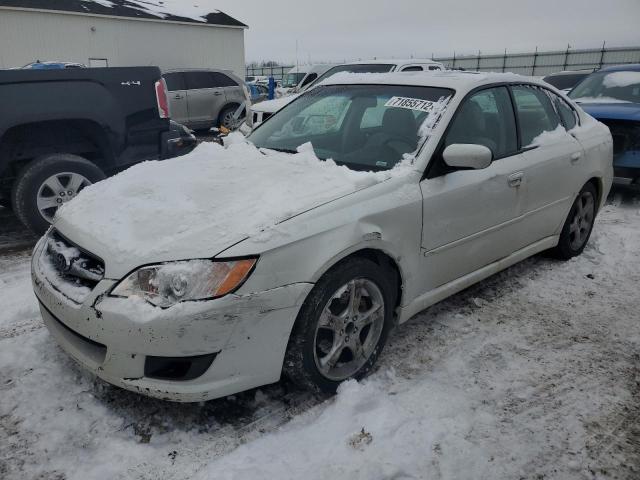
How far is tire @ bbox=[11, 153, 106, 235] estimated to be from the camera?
4.74 m

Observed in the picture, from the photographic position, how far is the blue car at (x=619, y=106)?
21.4 feet

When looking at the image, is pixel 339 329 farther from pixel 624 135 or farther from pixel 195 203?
pixel 624 135

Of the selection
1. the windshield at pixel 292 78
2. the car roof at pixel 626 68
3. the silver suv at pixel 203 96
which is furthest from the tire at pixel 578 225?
the windshield at pixel 292 78

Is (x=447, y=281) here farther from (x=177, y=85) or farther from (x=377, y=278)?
(x=177, y=85)

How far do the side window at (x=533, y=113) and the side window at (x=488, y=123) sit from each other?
0.44ft

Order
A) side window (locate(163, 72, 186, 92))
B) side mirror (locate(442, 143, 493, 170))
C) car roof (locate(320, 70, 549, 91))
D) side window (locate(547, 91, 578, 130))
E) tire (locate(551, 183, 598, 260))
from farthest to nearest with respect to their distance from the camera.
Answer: side window (locate(163, 72, 186, 92)) → tire (locate(551, 183, 598, 260)) → side window (locate(547, 91, 578, 130)) → car roof (locate(320, 70, 549, 91)) → side mirror (locate(442, 143, 493, 170))

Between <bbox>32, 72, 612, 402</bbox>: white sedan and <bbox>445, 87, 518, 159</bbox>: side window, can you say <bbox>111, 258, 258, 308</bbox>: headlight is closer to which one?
<bbox>32, 72, 612, 402</bbox>: white sedan

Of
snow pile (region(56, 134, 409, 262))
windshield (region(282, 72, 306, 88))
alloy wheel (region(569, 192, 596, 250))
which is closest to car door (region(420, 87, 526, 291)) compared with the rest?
snow pile (region(56, 134, 409, 262))

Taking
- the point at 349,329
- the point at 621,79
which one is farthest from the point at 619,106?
the point at 349,329

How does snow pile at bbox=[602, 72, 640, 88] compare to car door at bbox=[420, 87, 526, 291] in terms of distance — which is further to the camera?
snow pile at bbox=[602, 72, 640, 88]

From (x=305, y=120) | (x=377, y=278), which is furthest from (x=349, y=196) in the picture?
(x=305, y=120)

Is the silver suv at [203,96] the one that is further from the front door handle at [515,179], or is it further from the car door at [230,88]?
the front door handle at [515,179]

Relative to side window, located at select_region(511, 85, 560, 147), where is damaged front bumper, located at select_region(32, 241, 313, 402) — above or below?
below

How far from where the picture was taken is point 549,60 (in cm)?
2973
